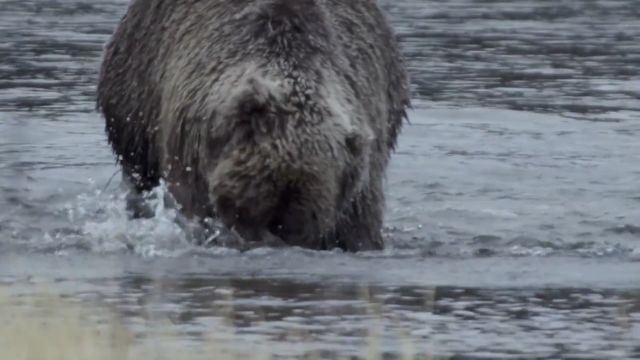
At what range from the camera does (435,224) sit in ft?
37.6

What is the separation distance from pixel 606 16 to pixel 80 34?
715 cm

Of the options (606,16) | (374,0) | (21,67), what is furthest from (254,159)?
(606,16)

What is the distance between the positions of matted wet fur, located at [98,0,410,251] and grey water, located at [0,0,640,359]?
286 millimetres

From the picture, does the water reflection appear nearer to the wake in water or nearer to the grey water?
the grey water

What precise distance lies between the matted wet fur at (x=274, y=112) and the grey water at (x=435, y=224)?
29cm

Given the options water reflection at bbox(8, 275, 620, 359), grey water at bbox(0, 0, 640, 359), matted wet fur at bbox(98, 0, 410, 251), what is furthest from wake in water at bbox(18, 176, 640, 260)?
water reflection at bbox(8, 275, 620, 359)

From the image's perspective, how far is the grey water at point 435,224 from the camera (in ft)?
25.3

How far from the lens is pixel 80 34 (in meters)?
21.3

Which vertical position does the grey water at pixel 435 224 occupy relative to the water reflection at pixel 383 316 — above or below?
below

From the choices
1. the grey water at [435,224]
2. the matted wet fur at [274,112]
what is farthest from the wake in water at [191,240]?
the matted wet fur at [274,112]

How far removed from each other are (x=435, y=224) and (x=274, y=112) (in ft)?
10.7

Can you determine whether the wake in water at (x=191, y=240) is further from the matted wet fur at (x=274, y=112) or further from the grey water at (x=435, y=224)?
the matted wet fur at (x=274, y=112)

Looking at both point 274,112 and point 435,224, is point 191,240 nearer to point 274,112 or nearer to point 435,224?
point 274,112

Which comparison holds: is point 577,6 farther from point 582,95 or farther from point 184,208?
point 184,208
